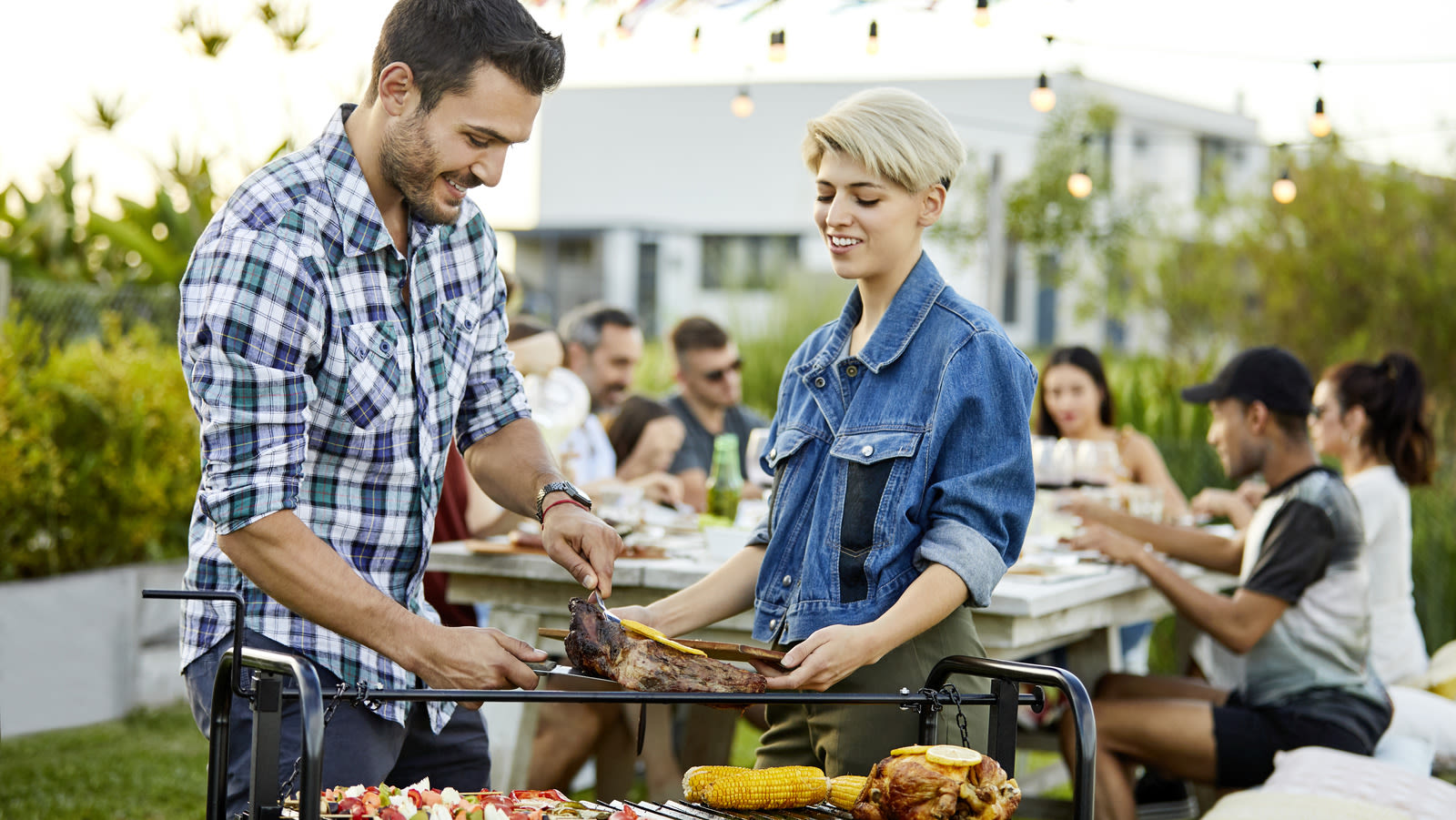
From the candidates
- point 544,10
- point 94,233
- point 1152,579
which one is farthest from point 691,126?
point 1152,579

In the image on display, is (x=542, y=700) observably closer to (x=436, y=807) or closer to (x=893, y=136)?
(x=436, y=807)

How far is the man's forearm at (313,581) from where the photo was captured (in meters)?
1.87

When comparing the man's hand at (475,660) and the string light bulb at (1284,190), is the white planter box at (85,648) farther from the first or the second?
the string light bulb at (1284,190)

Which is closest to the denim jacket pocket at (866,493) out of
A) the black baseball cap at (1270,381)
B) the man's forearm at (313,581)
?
the man's forearm at (313,581)

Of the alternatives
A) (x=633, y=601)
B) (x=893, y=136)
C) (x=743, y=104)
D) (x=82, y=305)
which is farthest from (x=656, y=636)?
(x=82, y=305)

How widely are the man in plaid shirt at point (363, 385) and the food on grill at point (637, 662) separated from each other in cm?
8

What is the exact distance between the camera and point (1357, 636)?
3.92 meters

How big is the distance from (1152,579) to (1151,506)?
101 centimetres

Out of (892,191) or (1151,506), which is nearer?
(892,191)

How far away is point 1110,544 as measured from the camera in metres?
3.98

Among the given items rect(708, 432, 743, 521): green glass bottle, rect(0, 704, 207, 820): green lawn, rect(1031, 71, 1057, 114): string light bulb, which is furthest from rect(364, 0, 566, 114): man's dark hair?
rect(1031, 71, 1057, 114): string light bulb

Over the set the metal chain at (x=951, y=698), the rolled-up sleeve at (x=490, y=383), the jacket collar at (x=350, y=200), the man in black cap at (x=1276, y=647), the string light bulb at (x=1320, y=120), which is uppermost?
the string light bulb at (x=1320, y=120)

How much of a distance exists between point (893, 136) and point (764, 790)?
3.46 feet

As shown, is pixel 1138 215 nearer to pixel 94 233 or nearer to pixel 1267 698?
pixel 94 233
